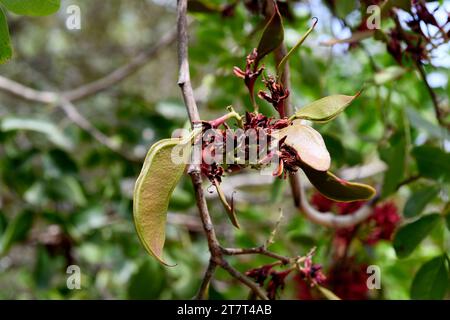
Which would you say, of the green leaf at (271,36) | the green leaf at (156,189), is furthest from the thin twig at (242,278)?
the green leaf at (271,36)

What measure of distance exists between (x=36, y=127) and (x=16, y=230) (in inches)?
11.7

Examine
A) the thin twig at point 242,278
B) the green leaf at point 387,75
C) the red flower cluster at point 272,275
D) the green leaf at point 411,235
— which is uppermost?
the green leaf at point 387,75

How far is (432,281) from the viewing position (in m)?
0.99

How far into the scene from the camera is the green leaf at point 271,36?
656 millimetres

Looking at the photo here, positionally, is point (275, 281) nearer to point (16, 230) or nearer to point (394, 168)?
point (394, 168)

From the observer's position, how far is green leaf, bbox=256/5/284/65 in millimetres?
656

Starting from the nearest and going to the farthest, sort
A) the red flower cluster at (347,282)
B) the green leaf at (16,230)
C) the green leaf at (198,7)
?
the green leaf at (198,7) < the red flower cluster at (347,282) < the green leaf at (16,230)

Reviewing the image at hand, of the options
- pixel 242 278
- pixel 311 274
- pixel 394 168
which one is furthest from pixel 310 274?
pixel 394 168

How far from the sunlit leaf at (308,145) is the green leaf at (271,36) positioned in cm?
13

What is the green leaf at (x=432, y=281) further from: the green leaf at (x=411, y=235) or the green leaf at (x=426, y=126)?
the green leaf at (x=426, y=126)

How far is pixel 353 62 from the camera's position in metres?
2.11

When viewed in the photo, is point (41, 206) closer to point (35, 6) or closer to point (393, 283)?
point (35, 6)

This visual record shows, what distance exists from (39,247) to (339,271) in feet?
2.88

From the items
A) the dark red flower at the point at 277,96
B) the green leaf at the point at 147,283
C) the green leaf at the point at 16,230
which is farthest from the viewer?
the green leaf at the point at 16,230
